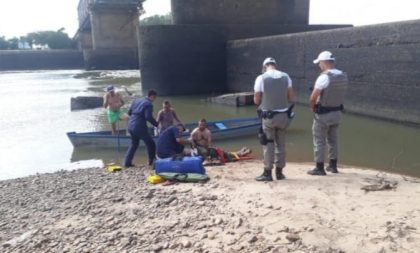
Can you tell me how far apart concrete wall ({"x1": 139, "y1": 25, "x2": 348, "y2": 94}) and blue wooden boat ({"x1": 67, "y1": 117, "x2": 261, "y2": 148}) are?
507 inches

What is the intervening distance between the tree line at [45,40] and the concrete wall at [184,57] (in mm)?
85135

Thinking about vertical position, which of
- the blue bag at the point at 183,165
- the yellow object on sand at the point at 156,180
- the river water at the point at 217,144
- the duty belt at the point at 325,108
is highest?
the duty belt at the point at 325,108

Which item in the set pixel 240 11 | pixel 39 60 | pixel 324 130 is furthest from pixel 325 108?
pixel 39 60

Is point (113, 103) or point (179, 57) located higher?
point (179, 57)

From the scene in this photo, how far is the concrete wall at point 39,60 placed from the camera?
72062mm

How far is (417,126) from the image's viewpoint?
12.5 m

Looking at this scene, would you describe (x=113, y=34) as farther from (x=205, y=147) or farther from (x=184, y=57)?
(x=205, y=147)

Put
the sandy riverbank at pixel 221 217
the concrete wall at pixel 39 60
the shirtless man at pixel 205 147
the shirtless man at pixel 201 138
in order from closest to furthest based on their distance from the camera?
the sandy riverbank at pixel 221 217 → the shirtless man at pixel 205 147 → the shirtless man at pixel 201 138 → the concrete wall at pixel 39 60

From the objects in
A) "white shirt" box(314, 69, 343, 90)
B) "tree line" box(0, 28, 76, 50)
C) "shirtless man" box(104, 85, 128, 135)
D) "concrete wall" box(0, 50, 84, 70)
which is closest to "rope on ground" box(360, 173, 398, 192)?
"white shirt" box(314, 69, 343, 90)

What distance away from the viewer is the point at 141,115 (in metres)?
8.10

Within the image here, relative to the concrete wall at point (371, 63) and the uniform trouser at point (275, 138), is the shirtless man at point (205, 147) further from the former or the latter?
the concrete wall at point (371, 63)

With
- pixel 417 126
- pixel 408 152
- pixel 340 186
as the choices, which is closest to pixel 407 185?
pixel 340 186

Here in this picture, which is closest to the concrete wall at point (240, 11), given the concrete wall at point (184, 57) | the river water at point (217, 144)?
the concrete wall at point (184, 57)

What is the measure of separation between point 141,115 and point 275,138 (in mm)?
2973
